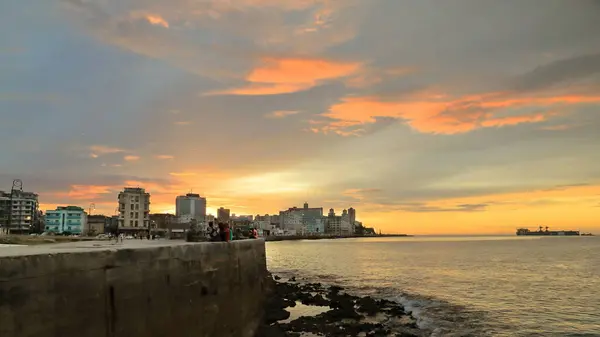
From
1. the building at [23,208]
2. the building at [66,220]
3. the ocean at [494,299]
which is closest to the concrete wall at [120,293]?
the ocean at [494,299]

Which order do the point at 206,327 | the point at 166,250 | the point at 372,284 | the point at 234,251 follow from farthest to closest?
the point at 372,284 < the point at 234,251 < the point at 206,327 < the point at 166,250

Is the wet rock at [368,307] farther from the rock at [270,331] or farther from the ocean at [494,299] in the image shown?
the rock at [270,331]

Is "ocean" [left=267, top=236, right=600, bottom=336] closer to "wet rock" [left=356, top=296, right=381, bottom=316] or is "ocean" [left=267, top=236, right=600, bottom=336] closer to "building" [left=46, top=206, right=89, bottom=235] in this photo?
"wet rock" [left=356, top=296, right=381, bottom=316]

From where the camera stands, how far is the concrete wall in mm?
6855

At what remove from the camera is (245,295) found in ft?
60.1

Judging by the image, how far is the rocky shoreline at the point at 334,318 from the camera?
69.1 ft

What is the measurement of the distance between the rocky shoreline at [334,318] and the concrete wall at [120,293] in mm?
6102

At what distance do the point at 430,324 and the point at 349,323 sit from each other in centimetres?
461

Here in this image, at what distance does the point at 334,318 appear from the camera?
79.3 ft

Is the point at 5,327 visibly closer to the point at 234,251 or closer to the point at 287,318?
the point at 234,251

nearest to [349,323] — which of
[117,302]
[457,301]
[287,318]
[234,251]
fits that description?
[287,318]

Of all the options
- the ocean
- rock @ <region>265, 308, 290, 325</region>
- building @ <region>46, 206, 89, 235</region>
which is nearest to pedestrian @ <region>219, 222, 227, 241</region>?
rock @ <region>265, 308, 290, 325</region>

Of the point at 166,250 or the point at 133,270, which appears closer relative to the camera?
the point at 133,270

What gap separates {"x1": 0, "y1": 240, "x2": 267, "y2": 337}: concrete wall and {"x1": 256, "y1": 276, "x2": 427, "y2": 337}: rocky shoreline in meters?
6.10
